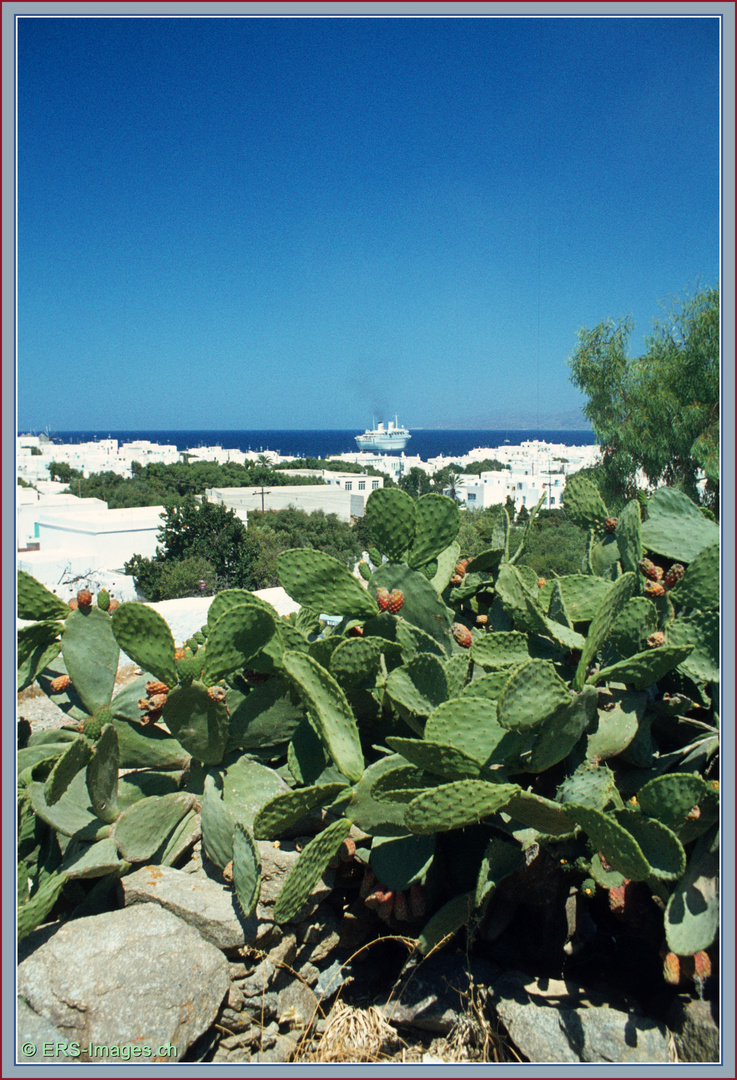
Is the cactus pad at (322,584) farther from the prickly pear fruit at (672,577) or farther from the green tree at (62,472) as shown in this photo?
the green tree at (62,472)

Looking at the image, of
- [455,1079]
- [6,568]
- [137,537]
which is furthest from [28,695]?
[137,537]

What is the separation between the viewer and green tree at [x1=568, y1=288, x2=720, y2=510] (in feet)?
42.1

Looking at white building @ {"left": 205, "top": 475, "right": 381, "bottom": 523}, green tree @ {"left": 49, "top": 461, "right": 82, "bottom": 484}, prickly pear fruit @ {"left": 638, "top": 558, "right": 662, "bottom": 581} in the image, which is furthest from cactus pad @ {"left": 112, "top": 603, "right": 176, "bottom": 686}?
green tree @ {"left": 49, "top": 461, "right": 82, "bottom": 484}

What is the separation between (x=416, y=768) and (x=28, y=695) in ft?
20.0

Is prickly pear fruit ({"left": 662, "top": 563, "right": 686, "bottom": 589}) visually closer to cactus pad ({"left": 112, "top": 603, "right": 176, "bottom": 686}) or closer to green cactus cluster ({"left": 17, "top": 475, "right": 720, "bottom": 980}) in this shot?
green cactus cluster ({"left": 17, "top": 475, "right": 720, "bottom": 980})

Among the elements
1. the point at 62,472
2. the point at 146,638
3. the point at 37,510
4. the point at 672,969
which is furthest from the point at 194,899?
the point at 62,472

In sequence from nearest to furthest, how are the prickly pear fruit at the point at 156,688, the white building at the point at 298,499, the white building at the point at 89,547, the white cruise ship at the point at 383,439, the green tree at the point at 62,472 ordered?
the prickly pear fruit at the point at 156,688
the white building at the point at 89,547
the white building at the point at 298,499
the green tree at the point at 62,472
the white cruise ship at the point at 383,439

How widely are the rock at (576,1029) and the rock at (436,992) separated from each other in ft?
0.26

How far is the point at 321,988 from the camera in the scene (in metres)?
1.38

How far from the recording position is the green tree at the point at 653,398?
12.8 meters

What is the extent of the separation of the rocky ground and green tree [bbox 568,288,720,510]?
38.0 ft

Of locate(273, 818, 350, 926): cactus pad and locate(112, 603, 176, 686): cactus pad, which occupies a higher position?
locate(112, 603, 176, 686): cactus pad

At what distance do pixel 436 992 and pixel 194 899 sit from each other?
520 mm

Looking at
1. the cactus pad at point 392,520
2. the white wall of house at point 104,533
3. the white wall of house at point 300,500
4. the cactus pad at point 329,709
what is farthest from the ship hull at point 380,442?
the cactus pad at point 329,709
